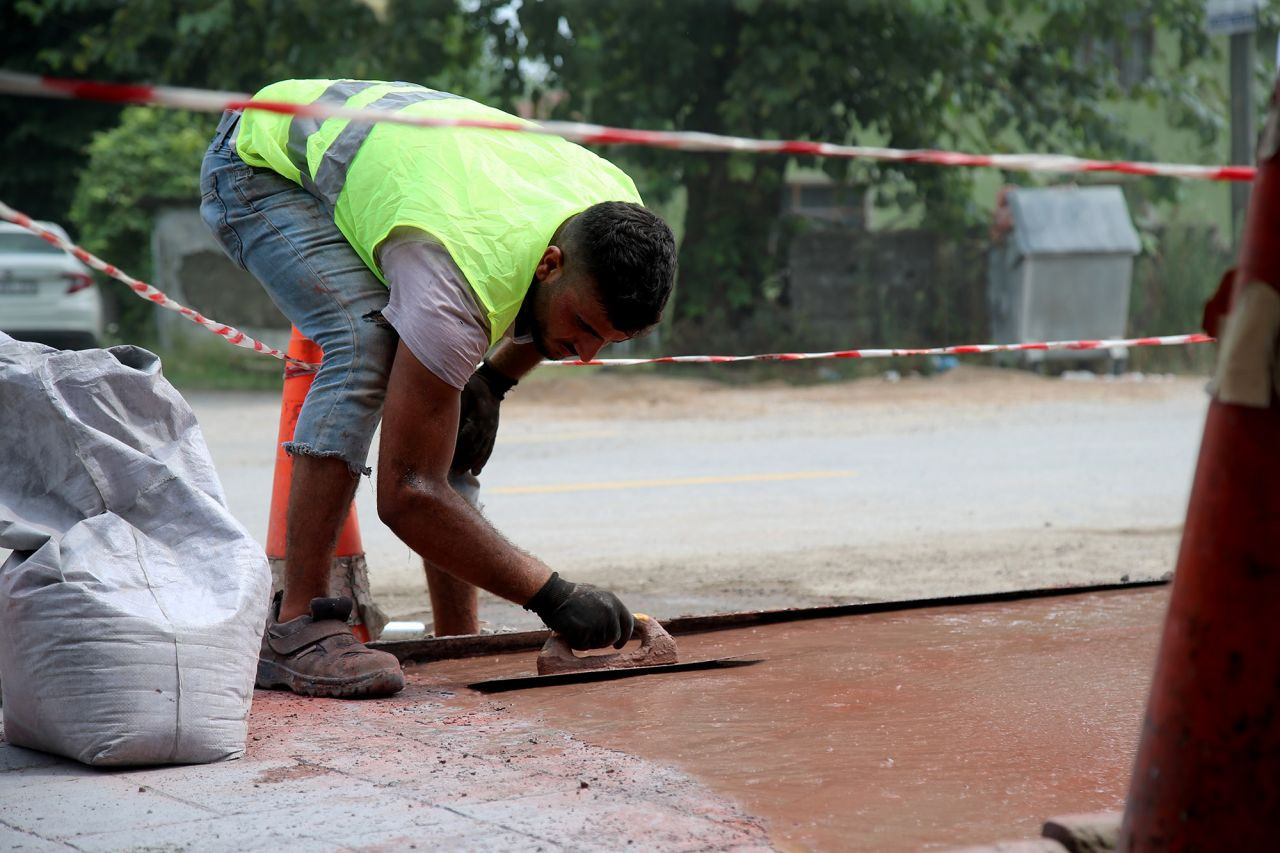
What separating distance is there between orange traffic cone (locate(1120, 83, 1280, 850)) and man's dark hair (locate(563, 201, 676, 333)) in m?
1.57

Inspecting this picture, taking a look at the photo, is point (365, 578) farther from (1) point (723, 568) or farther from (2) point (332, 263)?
(1) point (723, 568)

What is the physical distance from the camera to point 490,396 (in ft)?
13.3

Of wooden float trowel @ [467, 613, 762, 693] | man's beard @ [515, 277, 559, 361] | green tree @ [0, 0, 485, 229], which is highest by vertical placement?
green tree @ [0, 0, 485, 229]

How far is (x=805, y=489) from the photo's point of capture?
846 cm

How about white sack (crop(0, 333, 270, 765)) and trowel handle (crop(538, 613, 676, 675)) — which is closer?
white sack (crop(0, 333, 270, 765))

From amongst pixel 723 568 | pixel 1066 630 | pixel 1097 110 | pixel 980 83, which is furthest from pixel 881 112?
pixel 1066 630

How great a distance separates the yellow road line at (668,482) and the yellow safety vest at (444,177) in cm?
455

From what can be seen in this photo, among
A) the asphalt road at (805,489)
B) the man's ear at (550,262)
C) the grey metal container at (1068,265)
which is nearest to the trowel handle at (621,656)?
the man's ear at (550,262)

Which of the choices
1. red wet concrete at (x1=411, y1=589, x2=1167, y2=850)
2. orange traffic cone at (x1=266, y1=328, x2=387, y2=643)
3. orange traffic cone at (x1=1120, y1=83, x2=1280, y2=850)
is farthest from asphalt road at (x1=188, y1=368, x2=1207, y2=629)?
orange traffic cone at (x1=1120, y1=83, x2=1280, y2=850)

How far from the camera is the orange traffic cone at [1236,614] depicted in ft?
6.28

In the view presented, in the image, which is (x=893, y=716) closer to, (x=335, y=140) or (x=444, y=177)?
(x=444, y=177)

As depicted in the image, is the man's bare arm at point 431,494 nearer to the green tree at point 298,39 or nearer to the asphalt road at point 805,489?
the asphalt road at point 805,489

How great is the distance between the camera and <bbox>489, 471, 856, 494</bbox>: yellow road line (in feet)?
27.6

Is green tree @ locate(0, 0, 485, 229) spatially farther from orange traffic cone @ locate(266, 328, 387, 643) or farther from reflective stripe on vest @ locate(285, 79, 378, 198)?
reflective stripe on vest @ locate(285, 79, 378, 198)
